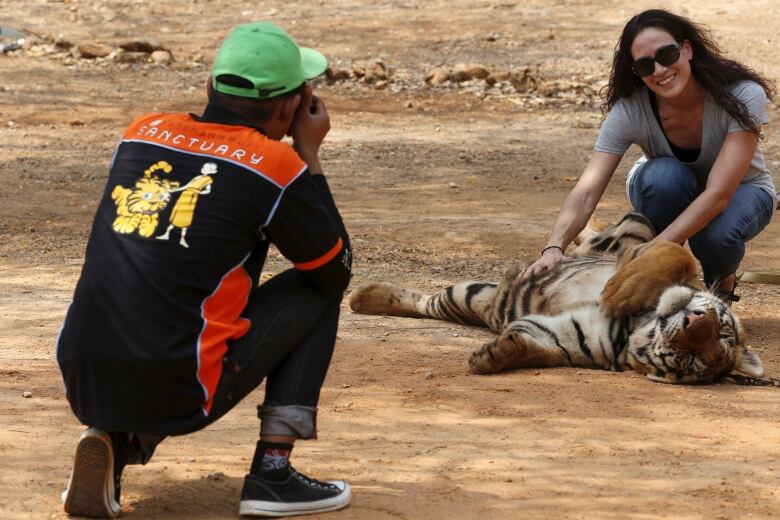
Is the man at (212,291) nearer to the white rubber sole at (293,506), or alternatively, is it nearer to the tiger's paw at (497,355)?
the white rubber sole at (293,506)

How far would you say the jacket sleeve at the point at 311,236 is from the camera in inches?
131

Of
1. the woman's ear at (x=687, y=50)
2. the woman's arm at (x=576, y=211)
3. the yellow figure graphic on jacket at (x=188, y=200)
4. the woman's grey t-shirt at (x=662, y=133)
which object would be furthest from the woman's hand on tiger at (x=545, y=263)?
the yellow figure graphic on jacket at (x=188, y=200)

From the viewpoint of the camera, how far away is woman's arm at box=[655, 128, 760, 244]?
18.2 feet

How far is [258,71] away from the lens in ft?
11.1

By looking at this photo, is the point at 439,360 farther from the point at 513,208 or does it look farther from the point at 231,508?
the point at 513,208

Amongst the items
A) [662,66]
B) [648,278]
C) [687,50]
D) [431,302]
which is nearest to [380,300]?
[431,302]

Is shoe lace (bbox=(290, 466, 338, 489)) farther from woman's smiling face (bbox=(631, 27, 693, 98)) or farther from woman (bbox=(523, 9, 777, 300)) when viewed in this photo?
woman's smiling face (bbox=(631, 27, 693, 98))

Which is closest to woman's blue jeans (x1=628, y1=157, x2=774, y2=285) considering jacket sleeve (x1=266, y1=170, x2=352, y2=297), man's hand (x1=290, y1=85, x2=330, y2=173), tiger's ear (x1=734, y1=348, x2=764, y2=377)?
tiger's ear (x1=734, y1=348, x2=764, y2=377)

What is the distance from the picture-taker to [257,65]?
133 inches

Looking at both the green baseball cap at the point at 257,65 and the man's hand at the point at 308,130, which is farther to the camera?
the man's hand at the point at 308,130

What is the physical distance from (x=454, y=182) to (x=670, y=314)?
478cm

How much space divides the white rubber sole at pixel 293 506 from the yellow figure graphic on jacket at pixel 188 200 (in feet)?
2.44

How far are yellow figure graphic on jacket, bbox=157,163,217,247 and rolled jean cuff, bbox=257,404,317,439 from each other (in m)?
0.54

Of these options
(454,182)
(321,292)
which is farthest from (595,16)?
(321,292)
